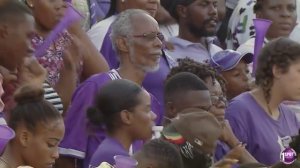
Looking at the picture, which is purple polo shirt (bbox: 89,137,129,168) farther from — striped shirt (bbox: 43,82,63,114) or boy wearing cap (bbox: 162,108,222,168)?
striped shirt (bbox: 43,82,63,114)

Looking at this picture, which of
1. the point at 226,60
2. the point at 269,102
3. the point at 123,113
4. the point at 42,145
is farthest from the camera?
the point at 226,60

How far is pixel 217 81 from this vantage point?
7.74m

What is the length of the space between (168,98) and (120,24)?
74 centimetres

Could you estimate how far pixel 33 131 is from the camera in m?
5.90

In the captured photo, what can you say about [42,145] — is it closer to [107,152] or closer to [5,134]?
[5,134]

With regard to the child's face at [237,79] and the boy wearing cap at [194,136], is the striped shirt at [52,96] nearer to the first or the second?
the boy wearing cap at [194,136]

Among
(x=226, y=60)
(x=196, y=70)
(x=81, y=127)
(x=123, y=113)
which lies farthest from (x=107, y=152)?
(x=226, y=60)

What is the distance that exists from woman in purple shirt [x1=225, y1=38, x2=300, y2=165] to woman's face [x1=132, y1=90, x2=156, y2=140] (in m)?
1.15

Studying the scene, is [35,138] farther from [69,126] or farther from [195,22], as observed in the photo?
[195,22]

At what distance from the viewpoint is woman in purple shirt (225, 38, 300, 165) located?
773 centimetres

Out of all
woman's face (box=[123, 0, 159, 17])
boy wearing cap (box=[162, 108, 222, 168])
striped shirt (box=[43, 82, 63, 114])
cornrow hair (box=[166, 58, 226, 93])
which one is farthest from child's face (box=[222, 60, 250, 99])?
boy wearing cap (box=[162, 108, 222, 168])

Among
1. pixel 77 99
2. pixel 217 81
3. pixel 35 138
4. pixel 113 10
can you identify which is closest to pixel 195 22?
pixel 113 10

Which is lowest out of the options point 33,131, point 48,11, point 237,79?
point 237,79

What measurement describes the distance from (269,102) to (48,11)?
5.56 feet
